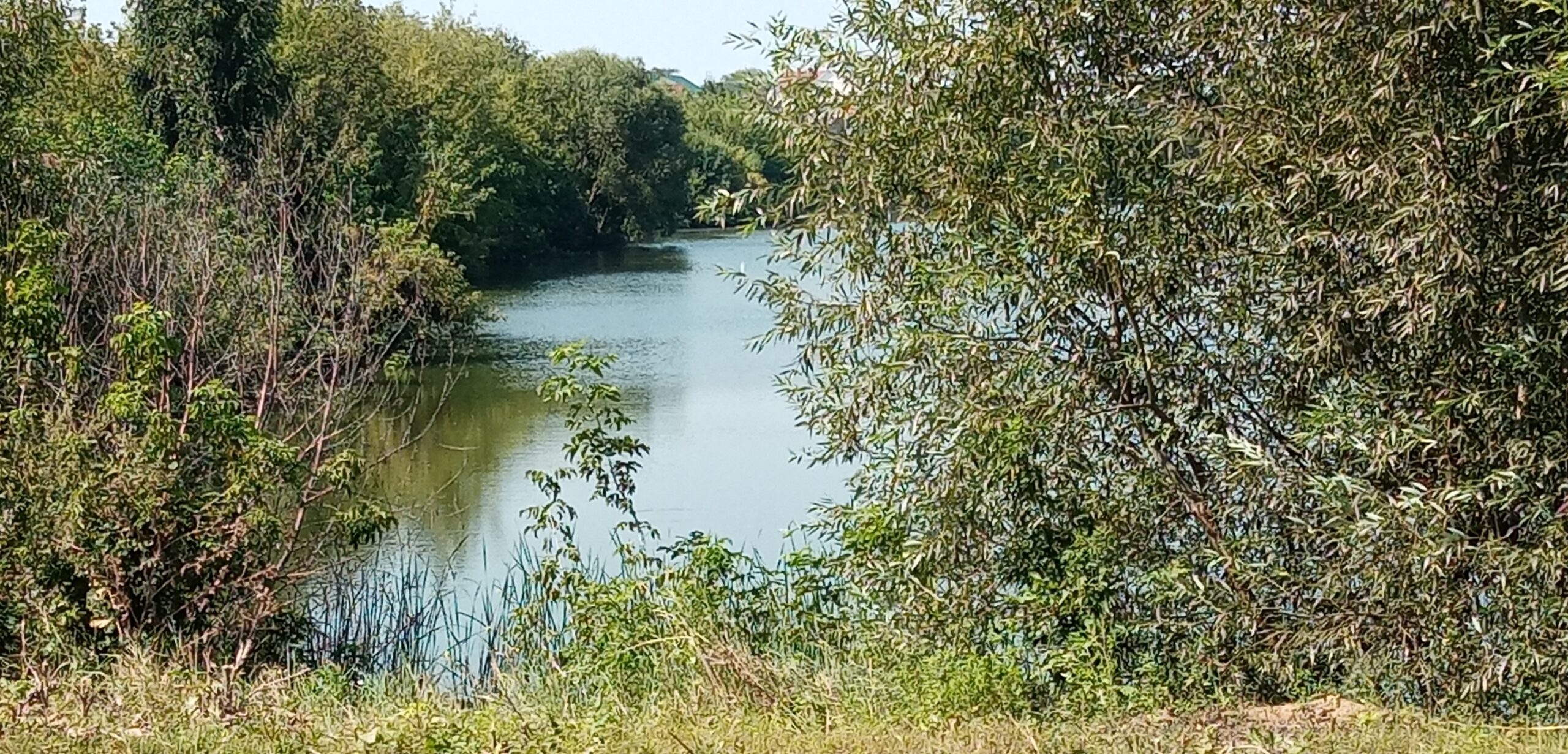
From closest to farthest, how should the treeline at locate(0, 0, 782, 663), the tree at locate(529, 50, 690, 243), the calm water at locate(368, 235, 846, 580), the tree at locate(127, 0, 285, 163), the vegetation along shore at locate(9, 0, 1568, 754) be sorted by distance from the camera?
the vegetation along shore at locate(9, 0, 1568, 754) → the treeline at locate(0, 0, 782, 663) → the calm water at locate(368, 235, 846, 580) → the tree at locate(127, 0, 285, 163) → the tree at locate(529, 50, 690, 243)

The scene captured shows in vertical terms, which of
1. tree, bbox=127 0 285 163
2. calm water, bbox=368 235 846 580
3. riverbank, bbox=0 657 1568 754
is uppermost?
tree, bbox=127 0 285 163

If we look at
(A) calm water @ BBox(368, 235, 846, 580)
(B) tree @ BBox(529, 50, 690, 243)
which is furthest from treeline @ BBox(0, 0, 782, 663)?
(B) tree @ BBox(529, 50, 690, 243)

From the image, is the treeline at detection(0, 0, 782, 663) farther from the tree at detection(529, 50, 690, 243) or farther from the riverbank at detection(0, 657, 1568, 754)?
the tree at detection(529, 50, 690, 243)

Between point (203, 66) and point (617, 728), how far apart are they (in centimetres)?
2043

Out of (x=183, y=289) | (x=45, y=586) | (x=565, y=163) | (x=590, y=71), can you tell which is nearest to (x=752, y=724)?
(x=45, y=586)

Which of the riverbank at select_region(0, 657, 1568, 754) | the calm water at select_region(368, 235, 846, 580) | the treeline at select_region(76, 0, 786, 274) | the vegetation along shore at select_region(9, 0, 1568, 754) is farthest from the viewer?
the treeline at select_region(76, 0, 786, 274)

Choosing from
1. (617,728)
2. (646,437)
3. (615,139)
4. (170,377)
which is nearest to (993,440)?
(617,728)

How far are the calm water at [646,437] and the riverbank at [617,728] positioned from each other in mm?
2562

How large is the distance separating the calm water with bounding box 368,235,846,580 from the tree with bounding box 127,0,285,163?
17.0ft

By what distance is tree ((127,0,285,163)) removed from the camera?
70.3ft

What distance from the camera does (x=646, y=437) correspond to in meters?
14.3

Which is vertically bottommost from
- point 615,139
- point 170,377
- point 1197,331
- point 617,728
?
point 617,728

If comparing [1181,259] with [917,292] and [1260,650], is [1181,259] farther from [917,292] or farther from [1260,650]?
[1260,650]

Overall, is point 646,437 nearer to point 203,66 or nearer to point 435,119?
point 203,66
